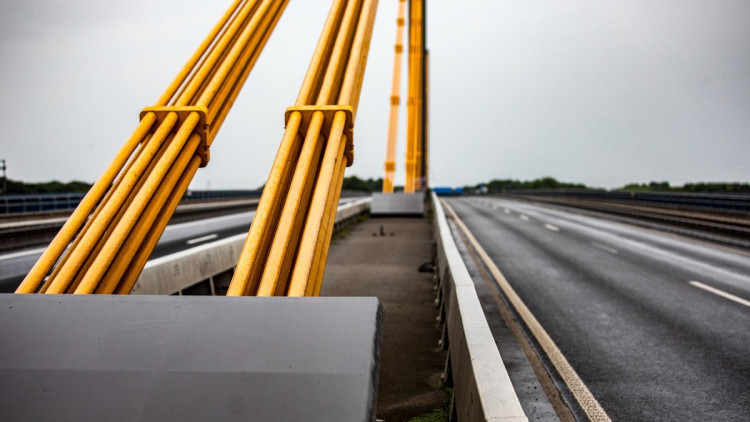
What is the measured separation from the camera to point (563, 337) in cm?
706

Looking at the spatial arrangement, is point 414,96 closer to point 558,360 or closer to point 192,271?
point 192,271

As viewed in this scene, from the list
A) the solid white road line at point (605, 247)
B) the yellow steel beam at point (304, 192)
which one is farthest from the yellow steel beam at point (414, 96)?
the yellow steel beam at point (304, 192)

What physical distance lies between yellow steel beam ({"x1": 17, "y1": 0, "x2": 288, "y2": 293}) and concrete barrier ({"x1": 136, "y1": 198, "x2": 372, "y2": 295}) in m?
1.73

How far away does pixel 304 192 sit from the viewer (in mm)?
4672

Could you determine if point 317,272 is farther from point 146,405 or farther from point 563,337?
point 563,337

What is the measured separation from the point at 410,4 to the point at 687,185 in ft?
146

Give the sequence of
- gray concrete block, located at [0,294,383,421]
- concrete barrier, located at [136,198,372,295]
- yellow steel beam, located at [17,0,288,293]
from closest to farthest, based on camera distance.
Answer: gray concrete block, located at [0,294,383,421] → yellow steel beam, located at [17,0,288,293] → concrete barrier, located at [136,198,372,295]

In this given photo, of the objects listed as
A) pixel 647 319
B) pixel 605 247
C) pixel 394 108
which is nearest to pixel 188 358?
pixel 647 319

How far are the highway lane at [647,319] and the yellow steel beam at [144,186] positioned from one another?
402cm

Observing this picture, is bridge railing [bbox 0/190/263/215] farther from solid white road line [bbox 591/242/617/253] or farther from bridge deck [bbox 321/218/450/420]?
solid white road line [bbox 591/242/617/253]

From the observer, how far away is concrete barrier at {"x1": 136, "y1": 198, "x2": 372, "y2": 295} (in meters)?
6.97

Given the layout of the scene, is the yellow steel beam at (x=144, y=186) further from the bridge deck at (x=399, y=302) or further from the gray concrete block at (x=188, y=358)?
the bridge deck at (x=399, y=302)

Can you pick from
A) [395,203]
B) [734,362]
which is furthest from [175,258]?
[395,203]

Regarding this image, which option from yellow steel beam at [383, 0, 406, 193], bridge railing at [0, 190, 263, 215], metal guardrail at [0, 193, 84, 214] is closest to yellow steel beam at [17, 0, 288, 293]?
bridge railing at [0, 190, 263, 215]
